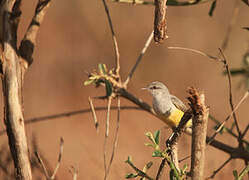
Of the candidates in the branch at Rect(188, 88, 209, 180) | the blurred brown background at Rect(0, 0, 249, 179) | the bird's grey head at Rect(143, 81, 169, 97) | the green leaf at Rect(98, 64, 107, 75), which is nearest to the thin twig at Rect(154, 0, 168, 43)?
the branch at Rect(188, 88, 209, 180)

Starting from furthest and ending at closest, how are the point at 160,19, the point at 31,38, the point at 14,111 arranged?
the point at 31,38, the point at 14,111, the point at 160,19

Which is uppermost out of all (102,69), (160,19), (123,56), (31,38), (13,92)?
(160,19)

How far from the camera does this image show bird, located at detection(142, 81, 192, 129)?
160 inches

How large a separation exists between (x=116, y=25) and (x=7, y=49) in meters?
7.46

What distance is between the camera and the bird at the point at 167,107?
13.3 ft

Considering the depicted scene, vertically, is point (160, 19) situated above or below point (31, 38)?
above

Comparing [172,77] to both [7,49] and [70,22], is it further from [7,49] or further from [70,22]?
[7,49]

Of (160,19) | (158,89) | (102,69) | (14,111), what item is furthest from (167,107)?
(160,19)

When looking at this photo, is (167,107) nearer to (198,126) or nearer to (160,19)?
(160,19)

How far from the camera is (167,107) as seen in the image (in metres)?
4.21

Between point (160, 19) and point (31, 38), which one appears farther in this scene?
point (31, 38)

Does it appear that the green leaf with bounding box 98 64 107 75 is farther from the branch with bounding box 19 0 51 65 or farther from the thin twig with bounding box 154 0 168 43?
the thin twig with bounding box 154 0 168 43

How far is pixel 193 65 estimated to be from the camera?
9719 millimetres

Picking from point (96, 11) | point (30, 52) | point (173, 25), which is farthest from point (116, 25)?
point (30, 52)
